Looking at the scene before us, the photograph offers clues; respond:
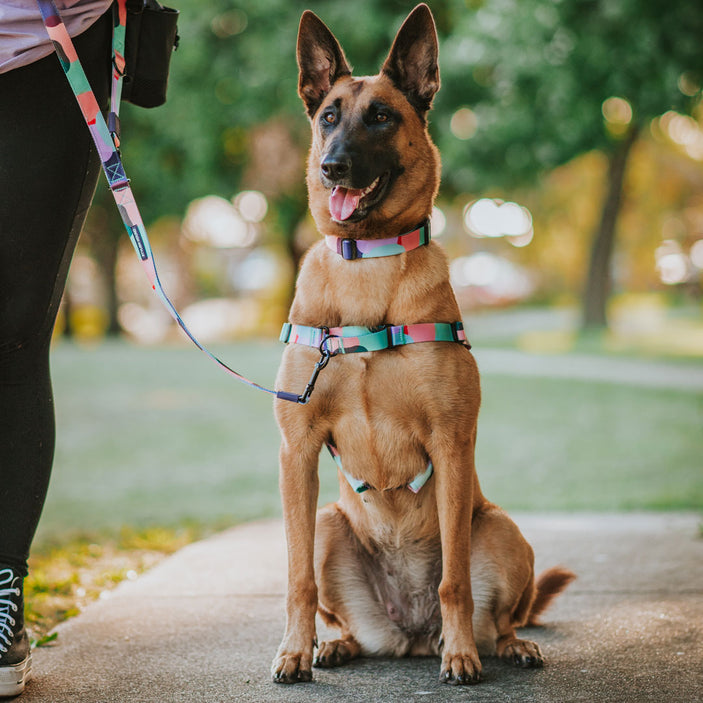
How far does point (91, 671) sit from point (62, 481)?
601 cm

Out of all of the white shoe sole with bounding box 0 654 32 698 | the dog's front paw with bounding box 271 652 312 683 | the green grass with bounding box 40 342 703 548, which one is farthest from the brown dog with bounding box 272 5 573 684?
the green grass with bounding box 40 342 703 548

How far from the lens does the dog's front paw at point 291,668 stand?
250 centimetres

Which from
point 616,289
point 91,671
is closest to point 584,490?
point 91,671

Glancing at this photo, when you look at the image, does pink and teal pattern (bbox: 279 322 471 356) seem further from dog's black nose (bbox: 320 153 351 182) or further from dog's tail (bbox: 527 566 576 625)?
dog's tail (bbox: 527 566 576 625)

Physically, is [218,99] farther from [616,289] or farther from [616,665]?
[616,289]

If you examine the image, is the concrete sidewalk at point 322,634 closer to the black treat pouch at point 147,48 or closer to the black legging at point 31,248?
the black legging at point 31,248

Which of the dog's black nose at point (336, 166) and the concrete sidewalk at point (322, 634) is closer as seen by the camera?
the concrete sidewalk at point (322, 634)

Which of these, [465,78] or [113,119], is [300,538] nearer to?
[113,119]

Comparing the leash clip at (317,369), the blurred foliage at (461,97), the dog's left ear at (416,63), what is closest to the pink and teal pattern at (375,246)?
the leash clip at (317,369)

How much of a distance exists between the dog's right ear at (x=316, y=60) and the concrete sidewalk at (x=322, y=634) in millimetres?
1782

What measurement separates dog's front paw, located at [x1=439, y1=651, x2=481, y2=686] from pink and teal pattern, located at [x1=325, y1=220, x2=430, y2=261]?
1172 millimetres

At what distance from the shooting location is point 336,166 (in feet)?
8.62

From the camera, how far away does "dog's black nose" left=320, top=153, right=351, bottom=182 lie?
263cm

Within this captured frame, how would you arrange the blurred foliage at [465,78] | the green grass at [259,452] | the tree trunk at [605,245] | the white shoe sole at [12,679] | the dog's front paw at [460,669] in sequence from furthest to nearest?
the tree trunk at [605,245] → the blurred foliage at [465,78] → the green grass at [259,452] → the dog's front paw at [460,669] → the white shoe sole at [12,679]
